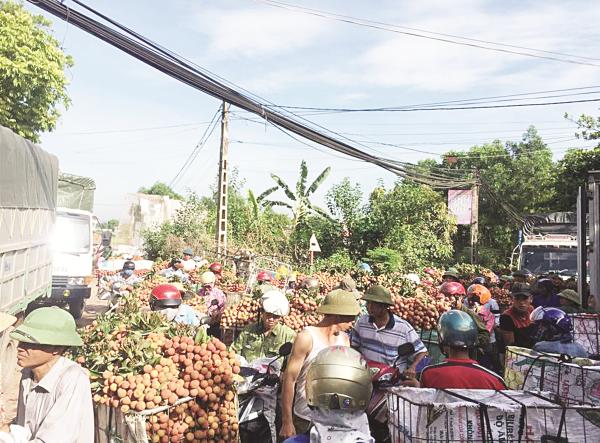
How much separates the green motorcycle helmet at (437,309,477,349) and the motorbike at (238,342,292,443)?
1152 millimetres

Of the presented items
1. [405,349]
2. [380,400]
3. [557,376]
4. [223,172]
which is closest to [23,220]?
[405,349]

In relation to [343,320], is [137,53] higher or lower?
higher

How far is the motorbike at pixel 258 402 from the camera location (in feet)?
14.4

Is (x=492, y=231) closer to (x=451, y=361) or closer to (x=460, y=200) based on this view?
(x=460, y=200)

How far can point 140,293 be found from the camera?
347 inches

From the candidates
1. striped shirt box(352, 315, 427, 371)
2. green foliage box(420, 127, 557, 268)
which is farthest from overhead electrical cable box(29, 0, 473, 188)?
green foliage box(420, 127, 557, 268)

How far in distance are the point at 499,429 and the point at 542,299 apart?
6.24 metres

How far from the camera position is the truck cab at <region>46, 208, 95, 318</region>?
13.6m

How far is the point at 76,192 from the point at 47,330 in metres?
14.0

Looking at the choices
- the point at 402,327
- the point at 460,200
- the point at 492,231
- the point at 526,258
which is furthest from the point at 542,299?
the point at 492,231

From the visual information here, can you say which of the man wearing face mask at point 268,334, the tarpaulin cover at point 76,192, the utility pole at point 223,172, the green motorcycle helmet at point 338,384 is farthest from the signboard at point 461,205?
the green motorcycle helmet at point 338,384

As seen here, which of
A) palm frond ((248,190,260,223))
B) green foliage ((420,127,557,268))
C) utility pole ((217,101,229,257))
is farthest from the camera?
green foliage ((420,127,557,268))

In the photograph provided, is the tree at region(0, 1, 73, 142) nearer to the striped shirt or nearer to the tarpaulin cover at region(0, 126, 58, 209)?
the tarpaulin cover at region(0, 126, 58, 209)

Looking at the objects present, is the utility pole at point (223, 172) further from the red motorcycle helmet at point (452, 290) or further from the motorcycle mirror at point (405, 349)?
the motorcycle mirror at point (405, 349)
